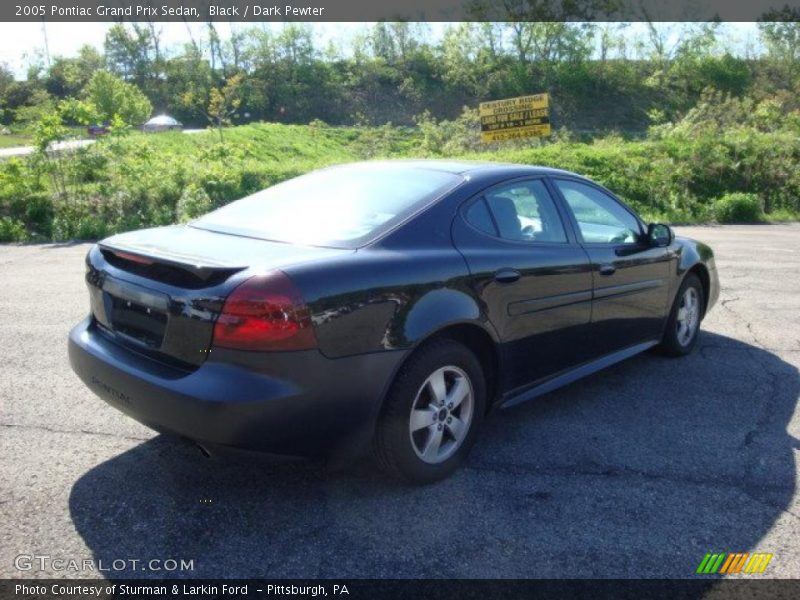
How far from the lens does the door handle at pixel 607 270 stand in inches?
175

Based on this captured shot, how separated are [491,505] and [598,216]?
2330mm

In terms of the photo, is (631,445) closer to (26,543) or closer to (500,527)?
(500,527)

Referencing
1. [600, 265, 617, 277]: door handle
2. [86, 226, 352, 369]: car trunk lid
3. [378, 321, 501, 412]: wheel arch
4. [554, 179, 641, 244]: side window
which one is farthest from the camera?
[554, 179, 641, 244]: side window

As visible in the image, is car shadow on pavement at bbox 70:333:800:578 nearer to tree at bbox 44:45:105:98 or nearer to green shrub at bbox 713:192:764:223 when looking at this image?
green shrub at bbox 713:192:764:223

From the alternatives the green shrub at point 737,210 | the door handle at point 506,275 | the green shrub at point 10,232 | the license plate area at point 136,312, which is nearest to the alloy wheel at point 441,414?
the door handle at point 506,275

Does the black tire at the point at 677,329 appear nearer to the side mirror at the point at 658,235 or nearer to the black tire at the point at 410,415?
the side mirror at the point at 658,235

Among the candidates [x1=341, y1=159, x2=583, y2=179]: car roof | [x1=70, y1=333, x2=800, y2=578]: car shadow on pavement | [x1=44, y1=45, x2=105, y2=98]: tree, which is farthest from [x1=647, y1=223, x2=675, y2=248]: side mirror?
[x1=44, y1=45, x2=105, y2=98]: tree

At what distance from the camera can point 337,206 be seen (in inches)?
149

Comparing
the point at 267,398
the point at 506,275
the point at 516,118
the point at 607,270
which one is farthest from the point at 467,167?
the point at 516,118

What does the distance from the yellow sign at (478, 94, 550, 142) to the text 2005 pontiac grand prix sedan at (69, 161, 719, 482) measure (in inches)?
658

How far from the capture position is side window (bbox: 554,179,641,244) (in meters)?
4.54

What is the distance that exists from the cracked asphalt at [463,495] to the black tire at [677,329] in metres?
0.48

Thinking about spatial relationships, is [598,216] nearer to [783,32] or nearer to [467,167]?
[467,167]

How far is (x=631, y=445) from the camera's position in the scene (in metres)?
3.96
